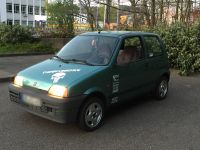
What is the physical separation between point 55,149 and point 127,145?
1117 mm

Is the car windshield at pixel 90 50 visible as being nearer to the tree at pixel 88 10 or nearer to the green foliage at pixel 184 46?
the green foliage at pixel 184 46

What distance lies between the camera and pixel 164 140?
17.3ft

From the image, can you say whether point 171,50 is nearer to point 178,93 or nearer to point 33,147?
point 178,93

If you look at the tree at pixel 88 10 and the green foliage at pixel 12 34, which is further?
the tree at pixel 88 10

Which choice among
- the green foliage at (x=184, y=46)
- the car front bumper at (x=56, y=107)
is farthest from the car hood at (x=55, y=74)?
the green foliage at (x=184, y=46)

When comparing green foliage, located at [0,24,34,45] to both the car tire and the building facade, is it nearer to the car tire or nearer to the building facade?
the car tire

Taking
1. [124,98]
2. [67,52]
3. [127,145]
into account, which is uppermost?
[67,52]

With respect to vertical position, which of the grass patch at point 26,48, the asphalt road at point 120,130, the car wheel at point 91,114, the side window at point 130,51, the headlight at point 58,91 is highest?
the side window at point 130,51

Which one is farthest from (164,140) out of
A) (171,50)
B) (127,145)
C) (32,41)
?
(32,41)

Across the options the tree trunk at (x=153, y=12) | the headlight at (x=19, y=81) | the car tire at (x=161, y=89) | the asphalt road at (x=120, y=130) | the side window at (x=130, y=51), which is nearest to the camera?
the asphalt road at (x=120, y=130)

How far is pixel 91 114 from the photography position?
5570mm

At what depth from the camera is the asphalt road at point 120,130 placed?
5.00m

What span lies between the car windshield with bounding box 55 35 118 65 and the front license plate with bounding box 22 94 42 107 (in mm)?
1083

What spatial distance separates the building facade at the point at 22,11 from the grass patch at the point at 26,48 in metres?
54.4
